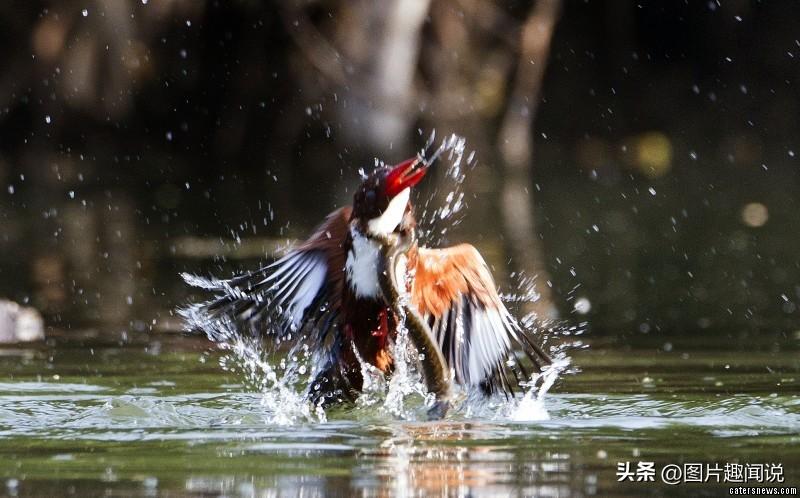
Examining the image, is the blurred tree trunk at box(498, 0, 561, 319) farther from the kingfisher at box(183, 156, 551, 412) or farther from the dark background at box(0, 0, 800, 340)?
the kingfisher at box(183, 156, 551, 412)

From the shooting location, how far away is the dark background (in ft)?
38.4

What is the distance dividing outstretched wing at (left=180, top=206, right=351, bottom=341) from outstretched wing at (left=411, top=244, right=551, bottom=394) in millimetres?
330

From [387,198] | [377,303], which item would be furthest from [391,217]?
[377,303]

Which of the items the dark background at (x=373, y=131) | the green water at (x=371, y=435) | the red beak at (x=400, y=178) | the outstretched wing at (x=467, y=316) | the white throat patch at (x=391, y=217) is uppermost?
the dark background at (x=373, y=131)

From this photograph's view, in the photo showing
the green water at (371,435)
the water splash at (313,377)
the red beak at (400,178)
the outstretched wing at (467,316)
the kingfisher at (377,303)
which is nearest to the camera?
the green water at (371,435)

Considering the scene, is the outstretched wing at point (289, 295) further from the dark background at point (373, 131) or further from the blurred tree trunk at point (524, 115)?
the blurred tree trunk at point (524, 115)

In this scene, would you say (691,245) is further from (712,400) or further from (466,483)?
(466,483)

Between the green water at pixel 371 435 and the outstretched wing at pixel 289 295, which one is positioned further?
the outstretched wing at pixel 289 295

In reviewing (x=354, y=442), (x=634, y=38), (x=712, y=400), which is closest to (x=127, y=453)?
(x=354, y=442)

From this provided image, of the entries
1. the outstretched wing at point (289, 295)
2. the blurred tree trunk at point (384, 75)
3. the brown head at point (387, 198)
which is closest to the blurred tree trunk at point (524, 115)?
the blurred tree trunk at point (384, 75)

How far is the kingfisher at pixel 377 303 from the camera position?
5438 millimetres

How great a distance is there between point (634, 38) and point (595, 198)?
7.96 metres

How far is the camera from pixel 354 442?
4.94 metres

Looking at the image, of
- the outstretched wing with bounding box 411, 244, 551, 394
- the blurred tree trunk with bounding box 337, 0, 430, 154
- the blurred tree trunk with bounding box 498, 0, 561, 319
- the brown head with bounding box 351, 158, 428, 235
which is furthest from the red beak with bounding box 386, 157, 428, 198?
the blurred tree trunk with bounding box 337, 0, 430, 154
